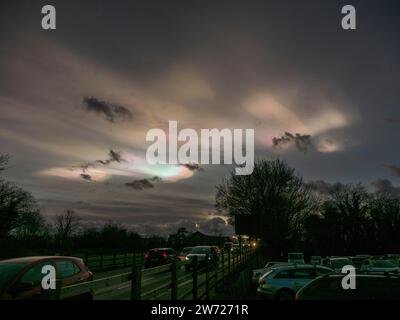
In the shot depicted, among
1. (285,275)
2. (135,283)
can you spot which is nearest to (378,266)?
(285,275)

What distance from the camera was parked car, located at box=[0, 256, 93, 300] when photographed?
7.48m

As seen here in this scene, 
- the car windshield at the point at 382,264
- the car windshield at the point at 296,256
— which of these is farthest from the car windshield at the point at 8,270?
the car windshield at the point at 296,256

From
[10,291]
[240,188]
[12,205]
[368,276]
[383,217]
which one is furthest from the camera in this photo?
[383,217]

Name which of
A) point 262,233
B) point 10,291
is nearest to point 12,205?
point 262,233

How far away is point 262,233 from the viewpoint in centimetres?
4700

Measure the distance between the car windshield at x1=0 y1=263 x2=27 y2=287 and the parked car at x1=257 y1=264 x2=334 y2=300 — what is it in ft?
29.0

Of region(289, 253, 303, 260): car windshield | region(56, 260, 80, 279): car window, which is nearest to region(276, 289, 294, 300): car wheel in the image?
region(56, 260, 80, 279): car window

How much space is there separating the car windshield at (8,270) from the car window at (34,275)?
0.16 m

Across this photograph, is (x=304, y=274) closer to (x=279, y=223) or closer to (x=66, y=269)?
(x=66, y=269)

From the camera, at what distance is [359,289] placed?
828 cm

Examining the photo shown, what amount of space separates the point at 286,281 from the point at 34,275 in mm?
9051

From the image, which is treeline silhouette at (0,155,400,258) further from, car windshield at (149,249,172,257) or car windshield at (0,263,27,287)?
car windshield at (0,263,27,287)
